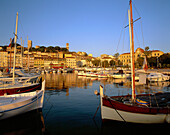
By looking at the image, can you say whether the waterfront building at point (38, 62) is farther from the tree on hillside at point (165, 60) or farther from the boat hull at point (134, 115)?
the boat hull at point (134, 115)

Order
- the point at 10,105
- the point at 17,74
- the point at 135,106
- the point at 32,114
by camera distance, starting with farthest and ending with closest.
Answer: the point at 17,74, the point at 32,114, the point at 10,105, the point at 135,106

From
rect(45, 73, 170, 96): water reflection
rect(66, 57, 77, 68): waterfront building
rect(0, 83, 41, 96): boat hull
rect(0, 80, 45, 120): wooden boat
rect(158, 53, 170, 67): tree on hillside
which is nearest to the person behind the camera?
rect(0, 80, 45, 120): wooden boat

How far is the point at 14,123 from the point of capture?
1227 cm

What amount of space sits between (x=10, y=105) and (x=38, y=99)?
10.3ft

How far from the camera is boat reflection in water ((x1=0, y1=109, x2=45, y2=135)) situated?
1084cm

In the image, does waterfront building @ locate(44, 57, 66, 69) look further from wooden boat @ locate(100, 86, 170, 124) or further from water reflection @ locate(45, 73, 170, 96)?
wooden boat @ locate(100, 86, 170, 124)

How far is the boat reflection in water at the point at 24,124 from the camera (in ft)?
35.6

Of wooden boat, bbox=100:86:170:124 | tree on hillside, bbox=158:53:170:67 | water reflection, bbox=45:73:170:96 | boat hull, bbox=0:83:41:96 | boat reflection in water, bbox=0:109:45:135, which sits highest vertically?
tree on hillside, bbox=158:53:170:67

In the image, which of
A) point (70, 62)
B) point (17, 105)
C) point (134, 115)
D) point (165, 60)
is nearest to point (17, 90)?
point (17, 105)

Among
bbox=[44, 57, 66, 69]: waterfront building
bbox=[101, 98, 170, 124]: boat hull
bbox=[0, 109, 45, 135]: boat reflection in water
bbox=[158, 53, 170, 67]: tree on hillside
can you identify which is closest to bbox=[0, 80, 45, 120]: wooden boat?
bbox=[0, 109, 45, 135]: boat reflection in water

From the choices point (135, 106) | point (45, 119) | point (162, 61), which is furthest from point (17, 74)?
point (162, 61)

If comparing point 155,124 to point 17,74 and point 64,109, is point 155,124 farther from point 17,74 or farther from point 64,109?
point 17,74

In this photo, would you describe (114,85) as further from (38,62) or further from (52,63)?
(38,62)

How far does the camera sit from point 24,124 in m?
12.1
